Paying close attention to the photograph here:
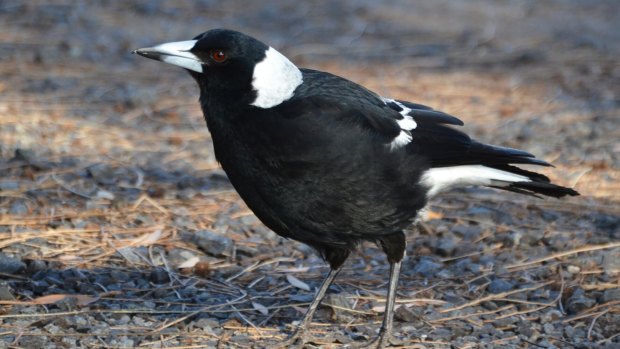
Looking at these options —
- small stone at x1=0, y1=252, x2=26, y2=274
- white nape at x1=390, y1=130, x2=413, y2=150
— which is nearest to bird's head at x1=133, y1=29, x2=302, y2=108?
white nape at x1=390, y1=130, x2=413, y2=150

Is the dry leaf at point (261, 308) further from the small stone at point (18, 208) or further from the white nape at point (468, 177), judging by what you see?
the small stone at point (18, 208)

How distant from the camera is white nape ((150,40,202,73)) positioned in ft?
9.35

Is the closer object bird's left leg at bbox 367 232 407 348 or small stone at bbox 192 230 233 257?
bird's left leg at bbox 367 232 407 348

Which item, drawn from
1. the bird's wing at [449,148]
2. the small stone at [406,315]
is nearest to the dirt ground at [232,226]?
the small stone at [406,315]

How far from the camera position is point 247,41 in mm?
2883

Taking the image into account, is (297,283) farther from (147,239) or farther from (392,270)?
(147,239)

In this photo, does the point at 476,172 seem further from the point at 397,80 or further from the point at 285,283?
the point at 397,80

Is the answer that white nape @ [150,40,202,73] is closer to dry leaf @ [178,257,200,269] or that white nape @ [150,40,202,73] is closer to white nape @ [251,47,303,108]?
white nape @ [251,47,303,108]

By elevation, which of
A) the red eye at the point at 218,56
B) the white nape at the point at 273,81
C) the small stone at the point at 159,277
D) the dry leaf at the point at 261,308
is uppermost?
the red eye at the point at 218,56

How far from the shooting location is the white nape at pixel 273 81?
2797mm

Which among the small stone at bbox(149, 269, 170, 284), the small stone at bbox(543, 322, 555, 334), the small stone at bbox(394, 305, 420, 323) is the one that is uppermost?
the small stone at bbox(543, 322, 555, 334)

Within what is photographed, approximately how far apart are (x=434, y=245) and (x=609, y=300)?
2.41ft

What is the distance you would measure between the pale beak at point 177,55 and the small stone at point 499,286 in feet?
4.31

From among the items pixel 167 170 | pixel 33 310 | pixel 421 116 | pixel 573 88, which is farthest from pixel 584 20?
pixel 33 310
